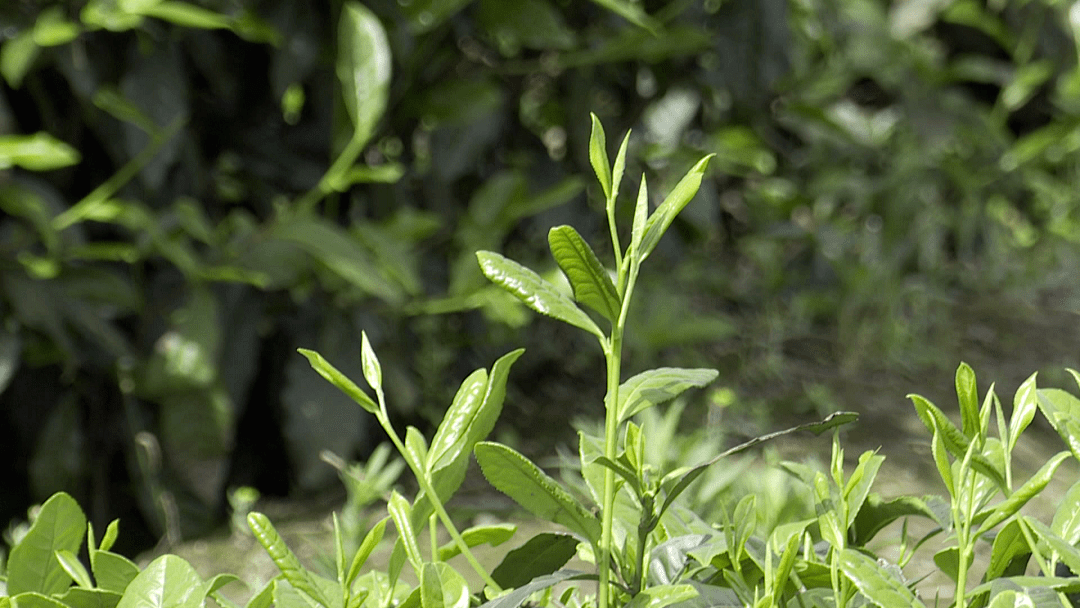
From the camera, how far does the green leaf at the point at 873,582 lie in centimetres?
66

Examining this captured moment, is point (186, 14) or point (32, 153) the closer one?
point (32, 153)

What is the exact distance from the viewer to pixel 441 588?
Result: 67 centimetres

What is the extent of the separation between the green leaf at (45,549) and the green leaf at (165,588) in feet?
0.31

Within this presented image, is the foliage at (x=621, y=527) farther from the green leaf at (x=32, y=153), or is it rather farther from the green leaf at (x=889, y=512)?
the green leaf at (x=32, y=153)

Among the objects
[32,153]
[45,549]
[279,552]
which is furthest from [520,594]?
[32,153]

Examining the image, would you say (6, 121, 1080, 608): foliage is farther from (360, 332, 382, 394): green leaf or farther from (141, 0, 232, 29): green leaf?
(141, 0, 232, 29): green leaf

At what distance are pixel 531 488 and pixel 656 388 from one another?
116mm

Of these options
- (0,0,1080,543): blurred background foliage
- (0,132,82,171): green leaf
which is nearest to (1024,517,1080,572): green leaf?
Answer: (0,0,1080,543): blurred background foliage

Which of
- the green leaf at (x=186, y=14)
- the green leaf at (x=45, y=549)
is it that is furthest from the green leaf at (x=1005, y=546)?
the green leaf at (x=186, y=14)

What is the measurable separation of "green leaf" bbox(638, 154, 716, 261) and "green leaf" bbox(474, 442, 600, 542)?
163mm

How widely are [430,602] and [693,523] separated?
0.30 meters

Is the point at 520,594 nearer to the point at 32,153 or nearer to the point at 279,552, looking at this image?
the point at 279,552

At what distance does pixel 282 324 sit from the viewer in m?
2.19

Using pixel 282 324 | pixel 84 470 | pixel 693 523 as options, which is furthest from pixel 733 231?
pixel 693 523
